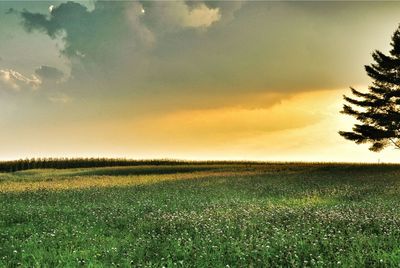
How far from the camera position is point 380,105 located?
58250mm

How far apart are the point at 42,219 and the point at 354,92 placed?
160 ft

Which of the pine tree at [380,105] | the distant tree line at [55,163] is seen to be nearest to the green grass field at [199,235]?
the pine tree at [380,105]

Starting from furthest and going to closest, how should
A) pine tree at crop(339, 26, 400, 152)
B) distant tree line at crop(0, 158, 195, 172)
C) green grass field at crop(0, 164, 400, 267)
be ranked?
distant tree line at crop(0, 158, 195, 172) < pine tree at crop(339, 26, 400, 152) < green grass field at crop(0, 164, 400, 267)

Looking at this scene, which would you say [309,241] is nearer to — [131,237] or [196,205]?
[131,237]

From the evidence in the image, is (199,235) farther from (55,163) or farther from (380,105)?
(55,163)

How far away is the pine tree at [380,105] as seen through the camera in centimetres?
5653

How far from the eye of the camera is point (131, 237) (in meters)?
14.8

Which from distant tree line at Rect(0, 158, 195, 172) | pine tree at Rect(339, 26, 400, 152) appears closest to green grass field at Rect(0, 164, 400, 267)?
pine tree at Rect(339, 26, 400, 152)

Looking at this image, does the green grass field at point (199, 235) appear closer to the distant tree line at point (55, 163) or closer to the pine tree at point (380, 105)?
the pine tree at point (380, 105)

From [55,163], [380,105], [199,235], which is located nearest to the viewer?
[199,235]

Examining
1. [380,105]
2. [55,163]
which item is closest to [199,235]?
[380,105]

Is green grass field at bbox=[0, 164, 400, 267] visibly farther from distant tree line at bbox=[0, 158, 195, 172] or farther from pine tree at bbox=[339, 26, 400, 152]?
distant tree line at bbox=[0, 158, 195, 172]

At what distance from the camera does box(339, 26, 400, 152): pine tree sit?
185 ft

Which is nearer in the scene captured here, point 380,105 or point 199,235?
point 199,235
